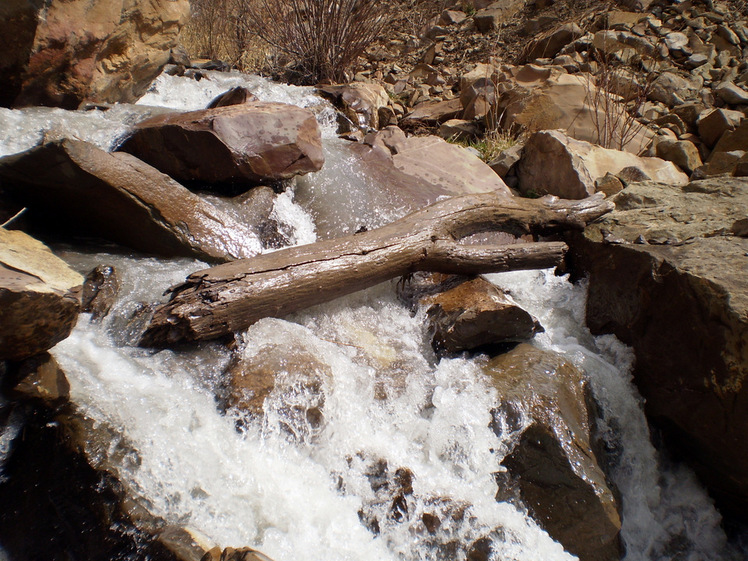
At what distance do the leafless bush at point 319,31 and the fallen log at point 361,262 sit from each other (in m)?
4.14

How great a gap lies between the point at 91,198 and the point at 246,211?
0.98 meters

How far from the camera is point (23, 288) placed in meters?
1.85

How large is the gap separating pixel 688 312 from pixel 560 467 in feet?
3.20

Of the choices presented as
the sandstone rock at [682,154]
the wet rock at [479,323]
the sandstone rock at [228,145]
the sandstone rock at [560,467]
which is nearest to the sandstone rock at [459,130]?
the sandstone rock at [682,154]

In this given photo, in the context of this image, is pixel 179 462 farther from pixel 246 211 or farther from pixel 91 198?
pixel 246 211

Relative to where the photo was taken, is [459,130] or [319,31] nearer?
[459,130]

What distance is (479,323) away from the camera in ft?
9.70

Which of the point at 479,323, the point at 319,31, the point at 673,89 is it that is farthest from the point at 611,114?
the point at 479,323

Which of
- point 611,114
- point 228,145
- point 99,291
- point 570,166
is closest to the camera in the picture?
point 99,291

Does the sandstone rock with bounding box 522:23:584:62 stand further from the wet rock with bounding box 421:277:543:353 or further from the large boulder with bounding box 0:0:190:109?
the wet rock with bounding box 421:277:543:353

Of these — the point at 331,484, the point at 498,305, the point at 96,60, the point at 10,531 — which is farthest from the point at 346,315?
the point at 96,60

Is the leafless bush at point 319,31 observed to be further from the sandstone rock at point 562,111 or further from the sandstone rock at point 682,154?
the sandstone rock at point 682,154

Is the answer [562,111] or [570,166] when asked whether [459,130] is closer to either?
[562,111]

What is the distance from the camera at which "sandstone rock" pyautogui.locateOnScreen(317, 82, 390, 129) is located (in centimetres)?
599
